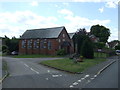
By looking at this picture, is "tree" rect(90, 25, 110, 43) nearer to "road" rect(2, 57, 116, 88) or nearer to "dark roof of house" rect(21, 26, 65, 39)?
"dark roof of house" rect(21, 26, 65, 39)

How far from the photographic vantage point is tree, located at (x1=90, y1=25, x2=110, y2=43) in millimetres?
84312

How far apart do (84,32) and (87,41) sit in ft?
28.3

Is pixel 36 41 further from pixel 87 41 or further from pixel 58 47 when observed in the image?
pixel 87 41

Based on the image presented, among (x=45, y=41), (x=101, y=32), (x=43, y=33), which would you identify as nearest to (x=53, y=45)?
(x=45, y=41)

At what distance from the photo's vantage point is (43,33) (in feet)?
190

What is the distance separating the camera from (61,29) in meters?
54.0

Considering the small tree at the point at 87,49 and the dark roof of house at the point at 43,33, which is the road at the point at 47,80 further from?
the dark roof of house at the point at 43,33

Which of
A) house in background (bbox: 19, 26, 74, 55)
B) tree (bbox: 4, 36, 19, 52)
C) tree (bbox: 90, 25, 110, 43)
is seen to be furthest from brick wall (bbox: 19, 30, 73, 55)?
tree (bbox: 90, 25, 110, 43)

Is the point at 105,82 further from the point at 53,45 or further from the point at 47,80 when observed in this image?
the point at 53,45

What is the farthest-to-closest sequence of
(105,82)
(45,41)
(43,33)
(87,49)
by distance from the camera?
(43,33) → (45,41) → (87,49) → (105,82)

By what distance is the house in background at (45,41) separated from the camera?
5316 cm

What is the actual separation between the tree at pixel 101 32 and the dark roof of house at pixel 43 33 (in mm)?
34016

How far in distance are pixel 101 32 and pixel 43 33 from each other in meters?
36.0

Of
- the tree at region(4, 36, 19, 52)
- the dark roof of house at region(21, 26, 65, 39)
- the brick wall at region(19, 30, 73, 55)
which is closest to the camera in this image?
the brick wall at region(19, 30, 73, 55)
